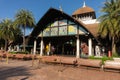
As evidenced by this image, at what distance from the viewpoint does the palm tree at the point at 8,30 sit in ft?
116

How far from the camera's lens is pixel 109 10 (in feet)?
69.8

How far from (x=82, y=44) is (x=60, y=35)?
3946 millimetres

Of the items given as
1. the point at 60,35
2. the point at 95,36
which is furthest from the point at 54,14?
the point at 95,36

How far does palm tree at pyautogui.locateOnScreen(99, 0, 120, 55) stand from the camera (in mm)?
19906

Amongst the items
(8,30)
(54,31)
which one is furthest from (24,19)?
(54,31)

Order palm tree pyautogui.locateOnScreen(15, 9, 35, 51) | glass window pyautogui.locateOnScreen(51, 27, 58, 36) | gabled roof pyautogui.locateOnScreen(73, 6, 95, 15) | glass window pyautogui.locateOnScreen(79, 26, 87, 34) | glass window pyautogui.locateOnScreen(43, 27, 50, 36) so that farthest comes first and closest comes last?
gabled roof pyautogui.locateOnScreen(73, 6, 95, 15)
palm tree pyautogui.locateOnScreen(15, 9, 35, 51)
glass window pyautogui.locateOnScreen(43, 27, 50, 36)
glass window pyautogui.locateOnScreen(51, 27, 58, 36)
glass window pyautogui.locateOnScreen(79, 26, 87, 34)

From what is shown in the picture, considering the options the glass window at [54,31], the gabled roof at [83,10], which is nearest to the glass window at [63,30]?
the glass window at [54,31]

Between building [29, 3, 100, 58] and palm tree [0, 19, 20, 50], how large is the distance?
23.4 ft

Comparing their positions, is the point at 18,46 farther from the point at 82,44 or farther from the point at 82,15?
the point at 82,44

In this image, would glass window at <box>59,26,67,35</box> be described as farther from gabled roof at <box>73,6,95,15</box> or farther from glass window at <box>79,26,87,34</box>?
gabled roof at <box>73,6,95,15</box>

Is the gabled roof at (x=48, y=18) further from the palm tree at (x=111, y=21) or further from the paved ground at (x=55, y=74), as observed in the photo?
the paved ground at (x=55, y=74)

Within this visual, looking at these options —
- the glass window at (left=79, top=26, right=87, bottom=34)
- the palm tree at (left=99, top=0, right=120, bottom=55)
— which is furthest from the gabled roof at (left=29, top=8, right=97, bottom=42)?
the palm tree at (left=99, top=0, right=120, bottom=55)

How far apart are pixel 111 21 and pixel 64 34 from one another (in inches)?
285

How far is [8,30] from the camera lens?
3566 cm
